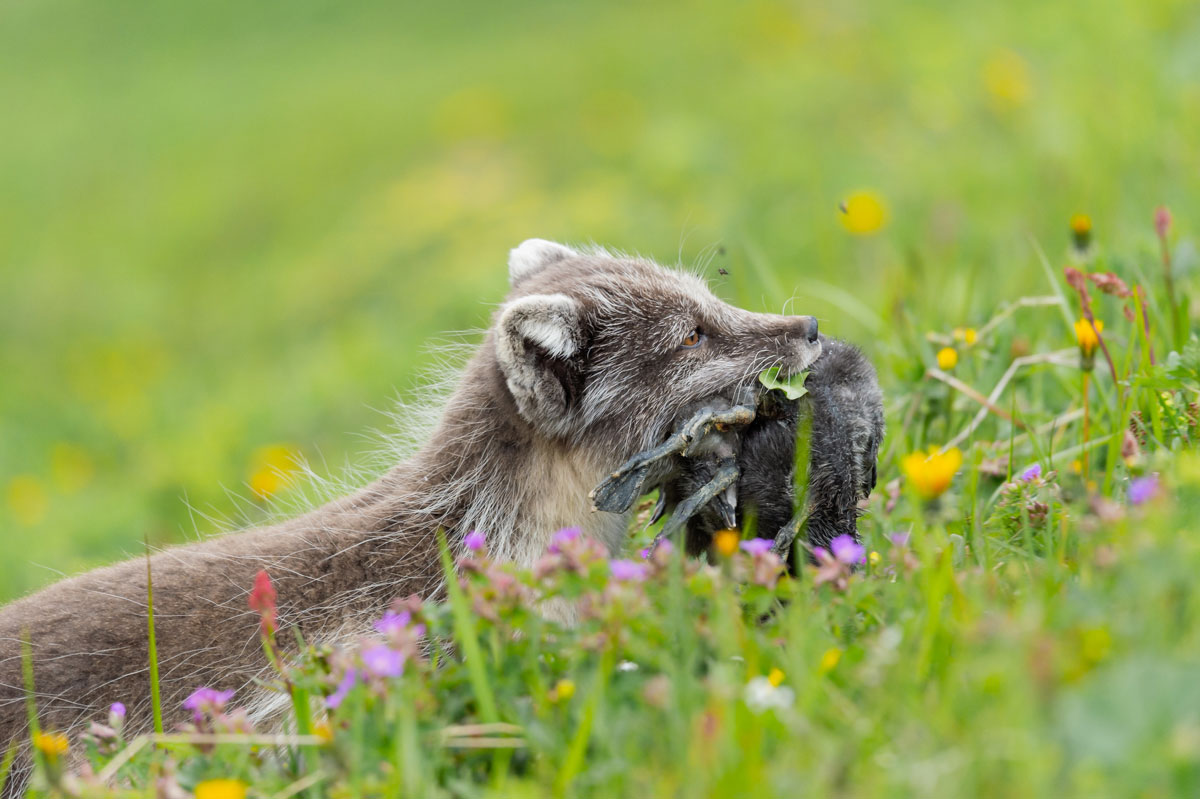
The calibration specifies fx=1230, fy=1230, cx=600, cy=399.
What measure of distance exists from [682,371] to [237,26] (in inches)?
882

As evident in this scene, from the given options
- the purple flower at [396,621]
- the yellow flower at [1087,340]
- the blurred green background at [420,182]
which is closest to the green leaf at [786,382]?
the yellow flower at [1087,340]

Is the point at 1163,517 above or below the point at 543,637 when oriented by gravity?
above

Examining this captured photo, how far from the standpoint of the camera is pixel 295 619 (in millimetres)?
4859

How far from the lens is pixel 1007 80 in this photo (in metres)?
11.7

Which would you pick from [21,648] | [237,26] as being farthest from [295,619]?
[237,26]

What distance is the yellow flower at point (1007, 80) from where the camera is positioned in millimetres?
11398

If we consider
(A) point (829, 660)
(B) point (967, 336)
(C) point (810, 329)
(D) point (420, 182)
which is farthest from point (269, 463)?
(D) point (420, 182)

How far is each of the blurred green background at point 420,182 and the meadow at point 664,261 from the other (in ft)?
0.23

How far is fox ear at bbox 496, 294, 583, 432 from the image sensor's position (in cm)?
496

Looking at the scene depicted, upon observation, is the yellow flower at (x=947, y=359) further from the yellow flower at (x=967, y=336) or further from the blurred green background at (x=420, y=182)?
the blurred green background at (x=420, y=182)

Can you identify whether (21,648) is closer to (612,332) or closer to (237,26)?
(612,332)

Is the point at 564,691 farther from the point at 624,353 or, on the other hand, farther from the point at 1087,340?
the point at 1087,340

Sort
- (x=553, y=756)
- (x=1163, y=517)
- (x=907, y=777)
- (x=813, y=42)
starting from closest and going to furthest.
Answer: (x=907, y=777) < (x=1163, y=517) < (x=553, y=756) < (x=813, y=42)

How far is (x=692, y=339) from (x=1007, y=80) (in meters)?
7.71
